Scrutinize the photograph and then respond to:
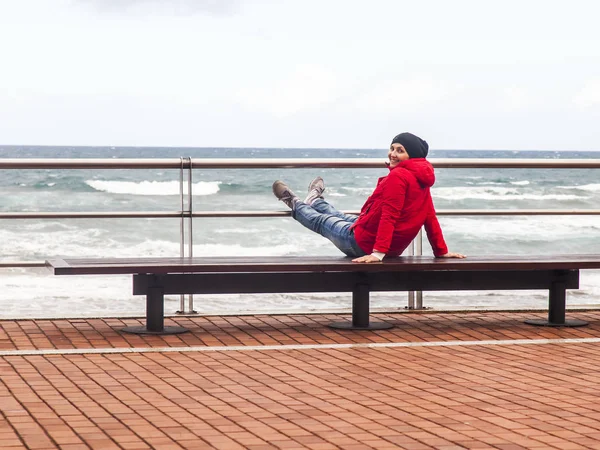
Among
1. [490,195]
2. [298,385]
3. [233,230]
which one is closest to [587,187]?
[490,195]

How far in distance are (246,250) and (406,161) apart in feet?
65.6

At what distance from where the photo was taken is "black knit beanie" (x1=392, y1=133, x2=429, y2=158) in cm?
810

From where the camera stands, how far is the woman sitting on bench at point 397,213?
787cm

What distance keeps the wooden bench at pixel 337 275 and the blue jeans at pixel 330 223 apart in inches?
7.7

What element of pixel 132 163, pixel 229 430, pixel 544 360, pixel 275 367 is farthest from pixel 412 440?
pixel 132 163

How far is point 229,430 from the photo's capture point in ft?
16.6

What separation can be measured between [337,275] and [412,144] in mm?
1011

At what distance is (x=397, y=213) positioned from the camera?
7.89 metres

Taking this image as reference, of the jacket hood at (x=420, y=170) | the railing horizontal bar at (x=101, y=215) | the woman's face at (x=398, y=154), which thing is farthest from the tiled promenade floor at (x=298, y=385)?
the woman's face at (x=398, y=154)

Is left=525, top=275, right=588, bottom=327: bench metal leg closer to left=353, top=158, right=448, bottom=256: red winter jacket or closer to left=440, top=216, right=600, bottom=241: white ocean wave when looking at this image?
left=353, top=158, right=448, bottom=256: red winter jacket

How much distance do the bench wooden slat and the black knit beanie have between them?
70 centimetres

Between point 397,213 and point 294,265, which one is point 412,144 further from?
point 294,265

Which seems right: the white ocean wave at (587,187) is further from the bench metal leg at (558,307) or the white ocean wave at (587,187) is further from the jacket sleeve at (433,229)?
the jacket sleeve at (433,229)

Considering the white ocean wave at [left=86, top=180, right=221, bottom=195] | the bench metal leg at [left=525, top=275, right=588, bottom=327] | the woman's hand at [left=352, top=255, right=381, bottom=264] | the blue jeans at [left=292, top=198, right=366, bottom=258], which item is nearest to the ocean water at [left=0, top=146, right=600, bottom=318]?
the white ocean wave at [left=86, top=180, right=221, bottom=195]
